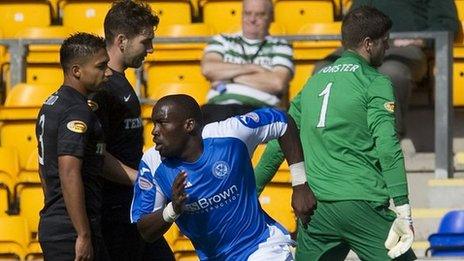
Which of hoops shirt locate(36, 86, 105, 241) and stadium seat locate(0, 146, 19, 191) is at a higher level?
hoops shirt locate(36, 86, 105, 241)

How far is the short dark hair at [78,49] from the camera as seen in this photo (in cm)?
650

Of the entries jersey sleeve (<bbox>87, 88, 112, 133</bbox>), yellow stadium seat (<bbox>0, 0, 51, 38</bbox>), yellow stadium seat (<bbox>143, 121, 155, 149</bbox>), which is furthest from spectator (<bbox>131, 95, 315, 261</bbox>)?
yellow stadium seat (<bbox>0, 0, 51, 38</bbox>)

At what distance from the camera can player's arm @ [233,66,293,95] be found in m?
9.62

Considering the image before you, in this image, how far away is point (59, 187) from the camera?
21.1ft

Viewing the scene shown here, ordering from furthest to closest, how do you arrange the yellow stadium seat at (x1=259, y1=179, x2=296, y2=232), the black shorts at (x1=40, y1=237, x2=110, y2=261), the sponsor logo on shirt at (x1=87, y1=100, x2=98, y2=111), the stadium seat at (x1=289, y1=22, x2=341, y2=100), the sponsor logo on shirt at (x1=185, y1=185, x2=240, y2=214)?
1. the stadium seat at (x1=289, y1=22, x2=341, y2=100)
2. the yellow stadium seat at (x1=259, y1=179, x2=296, y2=232)
3. the sponsor logo on shirt at (x1=87, y1=100, x2=98, y2=111)
4. the black shorts at (x1=40, y1=237, x2=110, y2=261)
5. the sponsor logo on shirt at (x1=185, y1=185, x2=240, y2=214)

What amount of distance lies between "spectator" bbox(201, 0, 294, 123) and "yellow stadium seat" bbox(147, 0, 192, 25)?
188cm

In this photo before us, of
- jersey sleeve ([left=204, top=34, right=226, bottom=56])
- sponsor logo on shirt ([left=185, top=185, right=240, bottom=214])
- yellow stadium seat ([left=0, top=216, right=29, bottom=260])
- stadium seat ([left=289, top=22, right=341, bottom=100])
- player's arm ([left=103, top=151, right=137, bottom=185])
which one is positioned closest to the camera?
sponsor logo on shirt ([left=185, top=185, right=240, bottom=214])

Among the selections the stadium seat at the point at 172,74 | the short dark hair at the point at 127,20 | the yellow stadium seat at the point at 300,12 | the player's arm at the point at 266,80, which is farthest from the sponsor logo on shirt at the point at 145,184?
the yellow stadium seat at the point at 300,12

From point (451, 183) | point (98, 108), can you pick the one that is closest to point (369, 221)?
point (98, 108)

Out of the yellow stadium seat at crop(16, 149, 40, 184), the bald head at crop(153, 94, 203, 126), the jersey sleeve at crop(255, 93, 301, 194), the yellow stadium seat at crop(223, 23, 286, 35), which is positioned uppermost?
the bald head at crop(153, 94, 203, 126)

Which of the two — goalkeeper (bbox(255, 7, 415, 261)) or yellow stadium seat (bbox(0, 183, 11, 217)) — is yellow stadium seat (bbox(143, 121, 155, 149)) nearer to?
yellow stadium seat (bbox(0, 183, 11, 217))

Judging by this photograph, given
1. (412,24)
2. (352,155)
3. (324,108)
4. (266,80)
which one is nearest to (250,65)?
(266,80)

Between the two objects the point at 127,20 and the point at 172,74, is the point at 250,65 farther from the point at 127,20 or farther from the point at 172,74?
the point at 127,20

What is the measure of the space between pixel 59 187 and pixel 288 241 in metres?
1.08
